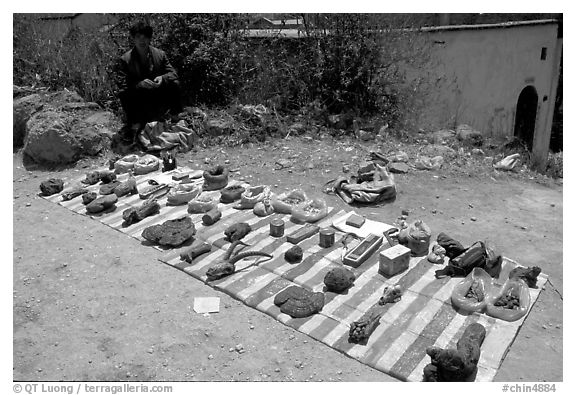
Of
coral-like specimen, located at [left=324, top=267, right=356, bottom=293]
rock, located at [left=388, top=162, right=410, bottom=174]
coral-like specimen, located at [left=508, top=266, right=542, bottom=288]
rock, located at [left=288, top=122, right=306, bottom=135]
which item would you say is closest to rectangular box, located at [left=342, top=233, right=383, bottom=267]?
coral-like specimen, located at [left=324, top=267, right=356, bottom=293]

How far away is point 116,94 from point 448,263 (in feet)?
21.8

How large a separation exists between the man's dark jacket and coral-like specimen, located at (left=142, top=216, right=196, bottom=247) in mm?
3192

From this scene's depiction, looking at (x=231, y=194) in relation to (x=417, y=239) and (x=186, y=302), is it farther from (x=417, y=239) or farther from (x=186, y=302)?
(x=417, y=239)

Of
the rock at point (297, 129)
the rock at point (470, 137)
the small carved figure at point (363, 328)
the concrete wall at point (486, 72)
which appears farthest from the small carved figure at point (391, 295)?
the concrete wall at point (486, 72)

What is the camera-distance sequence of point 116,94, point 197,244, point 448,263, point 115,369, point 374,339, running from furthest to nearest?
point 116,94 < point 197,244 < point 448,263 < point 374,339 < point 115,369

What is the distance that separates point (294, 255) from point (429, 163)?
3.03 m

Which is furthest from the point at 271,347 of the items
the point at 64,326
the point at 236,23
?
the point at 236,23

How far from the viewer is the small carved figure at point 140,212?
5270 millimetres

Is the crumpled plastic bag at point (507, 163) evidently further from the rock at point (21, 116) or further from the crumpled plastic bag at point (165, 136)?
the rock at point (21, 116)

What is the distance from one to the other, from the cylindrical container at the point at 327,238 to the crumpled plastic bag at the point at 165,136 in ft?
11.4

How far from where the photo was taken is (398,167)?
6496 millimetres

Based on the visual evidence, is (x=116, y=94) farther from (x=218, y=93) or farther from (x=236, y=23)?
(x=236, y=23)

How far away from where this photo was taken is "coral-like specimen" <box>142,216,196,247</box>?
15.8ft

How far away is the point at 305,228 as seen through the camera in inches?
196
